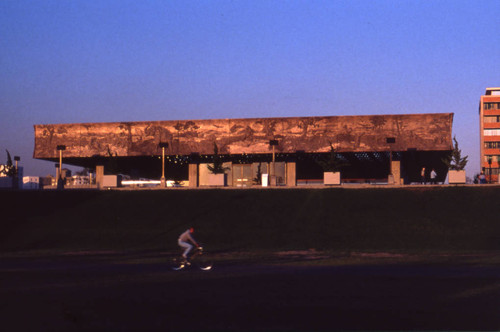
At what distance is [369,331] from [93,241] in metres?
23.1

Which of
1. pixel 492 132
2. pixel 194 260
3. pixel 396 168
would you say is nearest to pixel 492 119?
pixel 492 132

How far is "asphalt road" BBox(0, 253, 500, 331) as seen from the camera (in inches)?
433

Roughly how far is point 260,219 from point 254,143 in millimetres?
16226

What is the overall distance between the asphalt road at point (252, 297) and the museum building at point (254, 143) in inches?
988

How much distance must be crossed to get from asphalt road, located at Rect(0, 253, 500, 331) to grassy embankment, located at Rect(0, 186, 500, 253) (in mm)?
7673

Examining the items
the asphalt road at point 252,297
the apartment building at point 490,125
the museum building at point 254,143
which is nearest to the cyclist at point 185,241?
the asphalt road at point 252,297

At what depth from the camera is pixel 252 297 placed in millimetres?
14039

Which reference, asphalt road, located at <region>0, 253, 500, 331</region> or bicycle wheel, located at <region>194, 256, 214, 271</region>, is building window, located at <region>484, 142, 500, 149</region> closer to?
asphalt road, located at <region>0, 253, 500, 331</region>

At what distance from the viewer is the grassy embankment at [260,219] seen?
29.0m

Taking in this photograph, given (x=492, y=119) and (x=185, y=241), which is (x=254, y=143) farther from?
(x=492, y=119)

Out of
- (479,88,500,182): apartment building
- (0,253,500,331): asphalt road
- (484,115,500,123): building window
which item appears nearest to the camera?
(0,253,500,331): asphalt road

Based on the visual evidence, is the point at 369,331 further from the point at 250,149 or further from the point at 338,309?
the point at 250,149

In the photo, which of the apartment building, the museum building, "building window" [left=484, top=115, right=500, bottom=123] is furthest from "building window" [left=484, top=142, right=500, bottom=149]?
the museum building

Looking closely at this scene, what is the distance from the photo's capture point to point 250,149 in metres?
49.0
